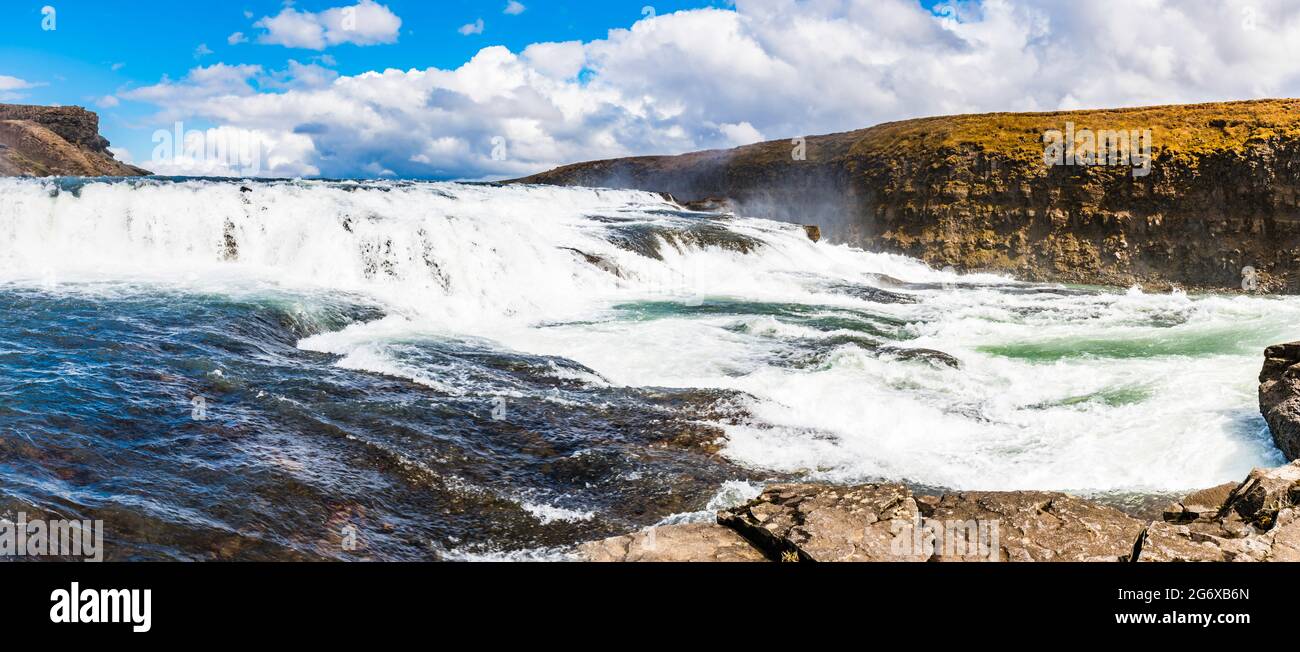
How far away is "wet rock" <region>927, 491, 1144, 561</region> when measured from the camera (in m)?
5.79

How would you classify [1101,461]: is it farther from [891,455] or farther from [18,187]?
[18,187]

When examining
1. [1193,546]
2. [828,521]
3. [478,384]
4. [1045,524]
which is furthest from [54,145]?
[1193,546]

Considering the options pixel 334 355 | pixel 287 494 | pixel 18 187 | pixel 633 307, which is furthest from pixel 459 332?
pixel 18 187

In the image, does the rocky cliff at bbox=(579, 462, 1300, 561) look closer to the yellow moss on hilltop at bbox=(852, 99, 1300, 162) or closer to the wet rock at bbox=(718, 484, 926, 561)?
the wet rock at bbox=(718, 484, 926, 561)

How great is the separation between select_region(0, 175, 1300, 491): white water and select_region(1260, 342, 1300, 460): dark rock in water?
29 centimetres

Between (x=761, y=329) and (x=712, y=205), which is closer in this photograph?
(x=761, y=329)

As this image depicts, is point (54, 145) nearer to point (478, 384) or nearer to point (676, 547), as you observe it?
point (478, 384)

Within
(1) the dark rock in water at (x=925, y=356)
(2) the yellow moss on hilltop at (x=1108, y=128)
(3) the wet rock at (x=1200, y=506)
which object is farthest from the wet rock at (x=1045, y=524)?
(2) the yellow moss on hilltop at (x=1108, y=128)

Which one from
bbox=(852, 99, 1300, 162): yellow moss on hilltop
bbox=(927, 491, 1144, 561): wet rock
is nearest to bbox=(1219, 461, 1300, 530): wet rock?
bbox=(927, 491, 1144, 561): wet rock

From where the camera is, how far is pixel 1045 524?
616cm

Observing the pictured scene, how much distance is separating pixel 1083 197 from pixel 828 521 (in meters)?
33.5

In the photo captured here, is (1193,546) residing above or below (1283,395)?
below

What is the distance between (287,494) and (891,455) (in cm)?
638

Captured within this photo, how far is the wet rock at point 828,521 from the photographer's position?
5727 mm
